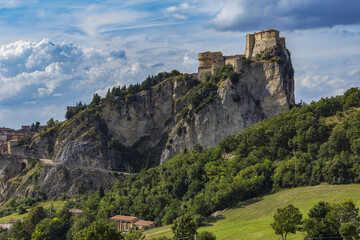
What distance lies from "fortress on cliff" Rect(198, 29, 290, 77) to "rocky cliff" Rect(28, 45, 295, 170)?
1.98 m

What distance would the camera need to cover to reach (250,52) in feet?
374

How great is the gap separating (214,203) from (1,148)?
→ 92131 millimetres

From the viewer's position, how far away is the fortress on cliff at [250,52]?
10925 cm

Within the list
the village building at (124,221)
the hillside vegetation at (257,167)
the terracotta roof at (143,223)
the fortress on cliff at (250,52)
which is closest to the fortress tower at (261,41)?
the fortress on cliff at (250,52)

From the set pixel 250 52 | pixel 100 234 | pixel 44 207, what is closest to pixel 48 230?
pixel 44 207

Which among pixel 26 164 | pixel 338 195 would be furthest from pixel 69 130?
pixel 338 195

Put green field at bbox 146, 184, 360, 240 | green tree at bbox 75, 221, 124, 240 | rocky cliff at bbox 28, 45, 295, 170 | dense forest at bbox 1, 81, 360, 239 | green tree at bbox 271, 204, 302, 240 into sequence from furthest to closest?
rocky cliff at bbox 28, 45, 295, 170, dense forest at bbox 1, 81, 360, 239, green field at bbox 146, 184, 360, 240, green tree at bbox 271, 204, 302, 240, green tree at bbox 75, 221, 124, 240

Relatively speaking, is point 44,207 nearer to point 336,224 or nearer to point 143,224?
point 143,224

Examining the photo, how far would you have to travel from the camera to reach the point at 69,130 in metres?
125

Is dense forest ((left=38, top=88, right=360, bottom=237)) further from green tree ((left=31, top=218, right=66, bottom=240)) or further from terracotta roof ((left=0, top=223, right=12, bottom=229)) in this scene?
terracotta roof ((left=0, top=223, right=12, bottom=229))

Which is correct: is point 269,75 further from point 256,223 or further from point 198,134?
point 256,223

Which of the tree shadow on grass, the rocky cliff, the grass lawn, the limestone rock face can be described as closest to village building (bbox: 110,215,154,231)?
the tree shadow on grass

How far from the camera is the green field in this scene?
53.1 m

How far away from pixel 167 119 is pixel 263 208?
220 feet
